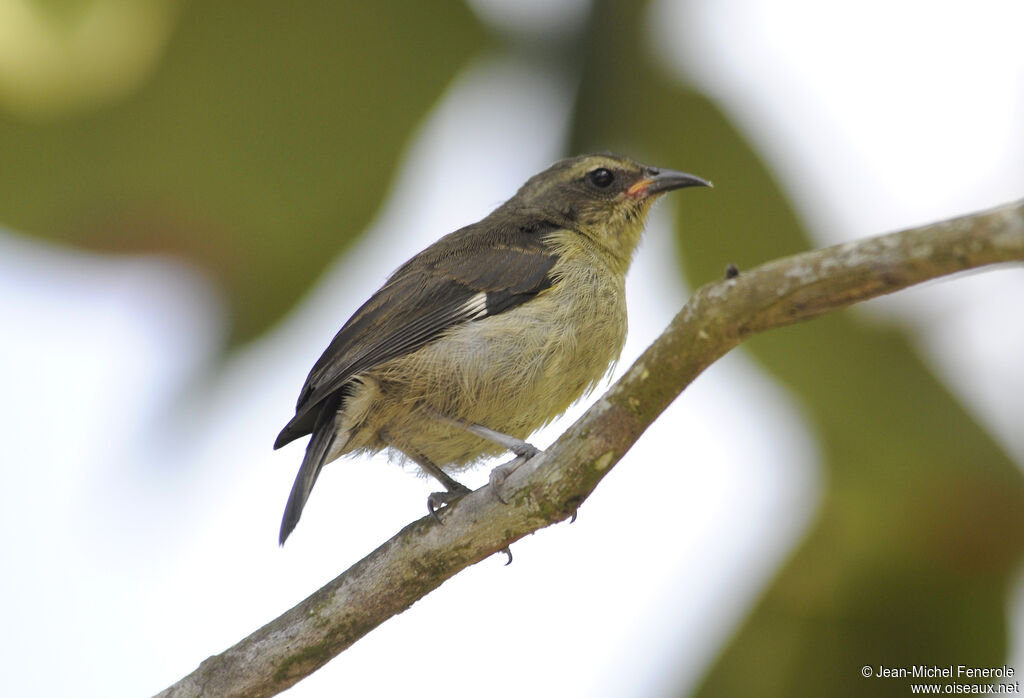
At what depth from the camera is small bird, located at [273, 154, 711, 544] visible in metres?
4.55

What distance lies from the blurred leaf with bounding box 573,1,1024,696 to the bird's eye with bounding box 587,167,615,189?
0.58m

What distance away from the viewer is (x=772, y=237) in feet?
17.5

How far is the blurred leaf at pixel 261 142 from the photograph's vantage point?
5766mm

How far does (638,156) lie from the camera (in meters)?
5.99

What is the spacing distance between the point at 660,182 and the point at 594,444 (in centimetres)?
265

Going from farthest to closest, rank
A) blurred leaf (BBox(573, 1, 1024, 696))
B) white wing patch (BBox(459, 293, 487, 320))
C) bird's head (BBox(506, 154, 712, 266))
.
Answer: bird's head (BBox(506, 154, 712, 266))
blurred leaf (BBox(573, 1, 1024, 696))
white wing patch (BBox(459, 293, 487, 320))

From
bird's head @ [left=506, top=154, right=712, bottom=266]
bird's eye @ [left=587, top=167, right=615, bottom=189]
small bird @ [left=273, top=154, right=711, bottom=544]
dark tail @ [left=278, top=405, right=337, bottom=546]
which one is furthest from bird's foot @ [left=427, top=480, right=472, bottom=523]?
bird's eye @ [left=587, top=167, right=615, bottom=189]

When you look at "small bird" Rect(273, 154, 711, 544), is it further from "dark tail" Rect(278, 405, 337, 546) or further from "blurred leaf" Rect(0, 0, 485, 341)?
"blurred leaf" Rect(0, 0, 485, 341)

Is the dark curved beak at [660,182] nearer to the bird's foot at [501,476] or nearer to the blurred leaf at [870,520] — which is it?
the blurred leaf at [870,520]

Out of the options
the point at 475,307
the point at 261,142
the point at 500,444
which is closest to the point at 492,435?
the point at 500,444

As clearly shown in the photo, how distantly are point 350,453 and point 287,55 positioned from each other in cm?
230

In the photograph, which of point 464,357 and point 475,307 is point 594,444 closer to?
point 464,357

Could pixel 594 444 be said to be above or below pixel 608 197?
below

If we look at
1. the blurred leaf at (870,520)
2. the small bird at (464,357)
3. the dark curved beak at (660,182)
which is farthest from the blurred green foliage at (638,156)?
the small bird at (464,357)
